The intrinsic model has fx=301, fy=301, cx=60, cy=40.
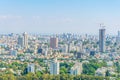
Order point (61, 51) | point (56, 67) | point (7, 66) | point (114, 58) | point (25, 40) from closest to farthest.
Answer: point (56, 67)
point (7, 66)
point (114, 58)
point (61, 51)
point (25, 40)

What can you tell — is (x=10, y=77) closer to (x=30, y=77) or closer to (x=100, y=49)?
(x=30, y=77)

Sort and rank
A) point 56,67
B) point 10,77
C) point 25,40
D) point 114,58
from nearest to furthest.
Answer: point 10,77, point 56,67, point 114,58, point 25,40

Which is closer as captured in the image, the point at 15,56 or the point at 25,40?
the point at 15,56

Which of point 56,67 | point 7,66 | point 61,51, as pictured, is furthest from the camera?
point 61,51

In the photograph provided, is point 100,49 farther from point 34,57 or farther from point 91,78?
point 91,78

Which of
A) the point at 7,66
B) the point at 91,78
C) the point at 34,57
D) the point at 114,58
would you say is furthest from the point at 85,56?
the point at 91,78

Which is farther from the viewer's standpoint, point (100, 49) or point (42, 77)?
point (100, 49)

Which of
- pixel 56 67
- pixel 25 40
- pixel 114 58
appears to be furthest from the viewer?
pixel 25 40

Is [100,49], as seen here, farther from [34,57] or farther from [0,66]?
[0,66]

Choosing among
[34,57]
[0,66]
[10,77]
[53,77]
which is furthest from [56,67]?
[34,57]
